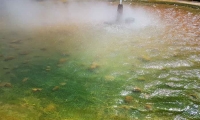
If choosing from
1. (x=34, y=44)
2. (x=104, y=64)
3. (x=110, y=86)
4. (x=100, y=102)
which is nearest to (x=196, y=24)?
(x=104, y=64)

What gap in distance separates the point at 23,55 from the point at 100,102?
2.66 m

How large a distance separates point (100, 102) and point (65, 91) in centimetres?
72

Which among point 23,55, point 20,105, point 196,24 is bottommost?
point 20,105

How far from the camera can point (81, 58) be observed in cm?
460

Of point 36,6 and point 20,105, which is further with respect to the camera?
point 36,6

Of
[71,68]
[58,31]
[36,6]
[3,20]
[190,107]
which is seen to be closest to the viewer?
[190,107]

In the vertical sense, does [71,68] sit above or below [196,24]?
below

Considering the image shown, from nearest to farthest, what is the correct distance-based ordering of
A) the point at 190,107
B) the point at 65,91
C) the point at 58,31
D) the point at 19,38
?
the point at 190,107
the point at 65,91
the point at 19,38
the point at 58,31

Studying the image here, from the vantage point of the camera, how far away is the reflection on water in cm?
302

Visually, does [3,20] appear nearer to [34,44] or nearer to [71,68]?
[34,44]

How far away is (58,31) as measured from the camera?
627cm

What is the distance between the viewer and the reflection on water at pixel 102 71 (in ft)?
9.91

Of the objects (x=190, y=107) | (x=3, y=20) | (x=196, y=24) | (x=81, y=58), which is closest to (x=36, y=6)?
(x=3, y=20)

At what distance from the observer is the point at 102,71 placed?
4.06 m
